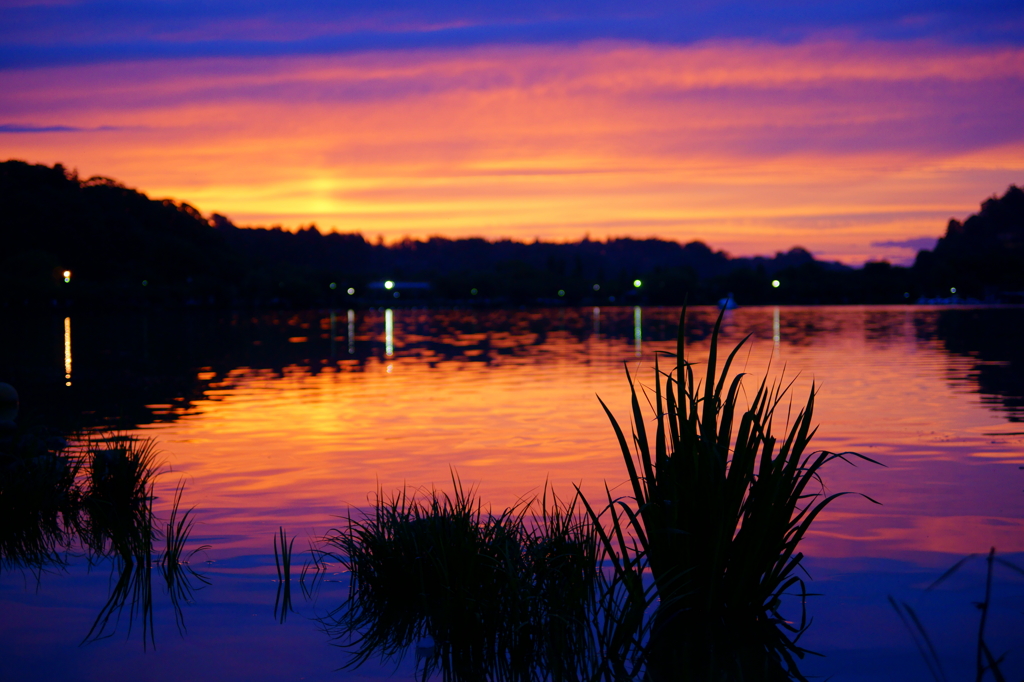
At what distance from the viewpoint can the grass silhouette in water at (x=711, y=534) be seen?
5.76m

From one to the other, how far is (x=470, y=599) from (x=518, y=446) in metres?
8.25

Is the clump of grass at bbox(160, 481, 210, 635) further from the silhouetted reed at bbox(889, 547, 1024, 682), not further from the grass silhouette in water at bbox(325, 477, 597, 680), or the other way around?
the silhouetted reed at bbox(889, 547, 1024, 682)

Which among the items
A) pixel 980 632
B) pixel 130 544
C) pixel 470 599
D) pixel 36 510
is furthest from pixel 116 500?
pixel 980 632

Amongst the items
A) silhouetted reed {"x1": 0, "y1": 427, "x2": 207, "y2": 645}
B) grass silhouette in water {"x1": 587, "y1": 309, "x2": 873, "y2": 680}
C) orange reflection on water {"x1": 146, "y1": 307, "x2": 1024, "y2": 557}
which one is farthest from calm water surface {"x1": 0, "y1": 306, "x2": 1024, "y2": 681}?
grass silhouette in water {"x1": 587, "y1": 309, "x2": 873, "y2": 680}

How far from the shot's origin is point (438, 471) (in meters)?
12.2

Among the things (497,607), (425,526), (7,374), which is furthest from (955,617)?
(7,374)

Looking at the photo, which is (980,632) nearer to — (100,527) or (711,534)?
(711,534)

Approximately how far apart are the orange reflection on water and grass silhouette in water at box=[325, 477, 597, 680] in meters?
2.16

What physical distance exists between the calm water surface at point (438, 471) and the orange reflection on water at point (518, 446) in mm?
51

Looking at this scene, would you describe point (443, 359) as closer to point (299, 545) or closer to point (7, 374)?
point (7, 374)

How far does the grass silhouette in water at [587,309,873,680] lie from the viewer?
5758 mm

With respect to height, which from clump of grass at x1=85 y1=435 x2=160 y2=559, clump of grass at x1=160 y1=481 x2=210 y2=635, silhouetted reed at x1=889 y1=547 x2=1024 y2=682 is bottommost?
clump of grass at x1=160 y1=481 x2=210 y2=635

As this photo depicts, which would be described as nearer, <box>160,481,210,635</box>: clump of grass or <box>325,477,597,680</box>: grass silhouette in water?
<box>325,477,597,680</box>: grass silhouette in water

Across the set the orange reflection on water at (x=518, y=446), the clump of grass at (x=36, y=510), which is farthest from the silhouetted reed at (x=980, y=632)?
the clump of grass at (x=36, y=510)
